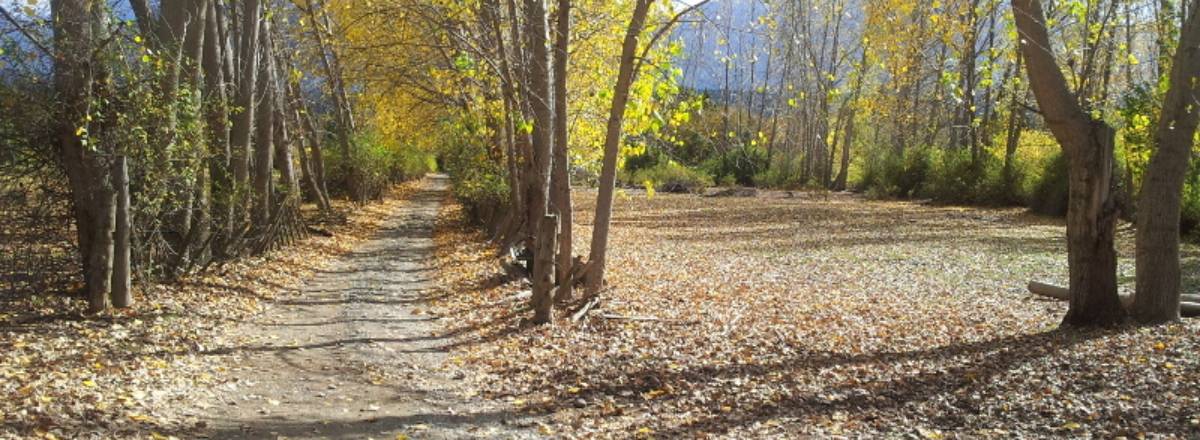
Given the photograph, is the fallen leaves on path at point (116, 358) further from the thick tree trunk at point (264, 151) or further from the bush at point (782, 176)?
the bush at point (782, 176)

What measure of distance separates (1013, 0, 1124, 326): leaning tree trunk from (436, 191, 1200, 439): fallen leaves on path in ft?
1.39

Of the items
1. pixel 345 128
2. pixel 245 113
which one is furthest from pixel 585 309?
pixel 345 128

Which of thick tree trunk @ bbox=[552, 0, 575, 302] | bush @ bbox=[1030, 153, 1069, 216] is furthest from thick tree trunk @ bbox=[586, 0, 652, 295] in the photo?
bush @ bbox=[1030, 153, 1069, 216]

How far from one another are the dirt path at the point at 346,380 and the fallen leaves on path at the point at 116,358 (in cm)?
28

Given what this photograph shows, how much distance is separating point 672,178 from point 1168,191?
40156mm

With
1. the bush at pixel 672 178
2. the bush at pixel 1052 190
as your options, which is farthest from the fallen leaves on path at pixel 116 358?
the bush at pixel 672 178

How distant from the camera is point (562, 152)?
9508 mm

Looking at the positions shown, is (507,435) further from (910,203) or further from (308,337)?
(910,203)

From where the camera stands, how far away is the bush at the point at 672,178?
45.1m

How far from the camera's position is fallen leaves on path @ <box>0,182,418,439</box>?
5320 mm

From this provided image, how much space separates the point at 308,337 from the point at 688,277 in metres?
6.78

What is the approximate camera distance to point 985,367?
711 cm

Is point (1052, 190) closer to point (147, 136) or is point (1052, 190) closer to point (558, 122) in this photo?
point (558, 122)

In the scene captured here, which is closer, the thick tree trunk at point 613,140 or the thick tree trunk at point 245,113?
the thick tree trunk at point 613,140
